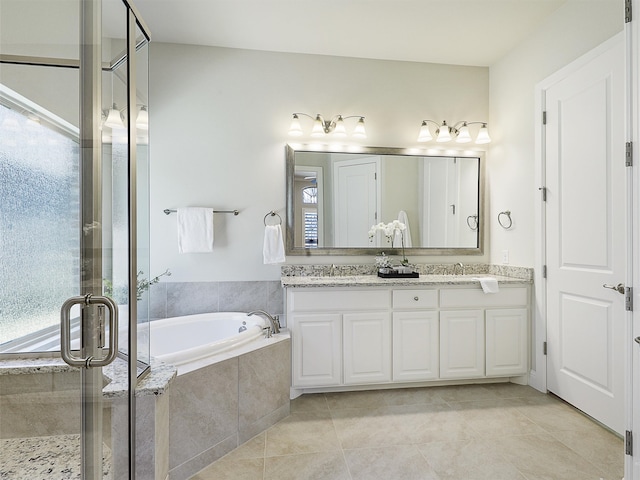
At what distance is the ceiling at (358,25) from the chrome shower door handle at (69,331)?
2343mm

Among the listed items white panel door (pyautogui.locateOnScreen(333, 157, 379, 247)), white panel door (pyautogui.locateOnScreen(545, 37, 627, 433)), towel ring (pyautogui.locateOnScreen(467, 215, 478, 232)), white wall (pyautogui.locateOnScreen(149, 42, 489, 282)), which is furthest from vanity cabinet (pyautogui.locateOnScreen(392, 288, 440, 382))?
towel ring (pyautogui.locateOnScreen(467, 215, 478, 232))

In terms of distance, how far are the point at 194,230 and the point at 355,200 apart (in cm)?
139

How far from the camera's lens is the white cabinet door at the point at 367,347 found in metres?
2.55

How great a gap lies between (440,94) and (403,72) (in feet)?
1.32

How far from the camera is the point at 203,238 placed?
2803 mm

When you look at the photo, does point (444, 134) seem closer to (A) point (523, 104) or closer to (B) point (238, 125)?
(A) point (523, 104)

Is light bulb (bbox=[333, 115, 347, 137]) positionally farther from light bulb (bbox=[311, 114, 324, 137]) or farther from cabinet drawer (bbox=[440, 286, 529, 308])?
cabinet drawer (bbox=[440, 286, 529, 308])

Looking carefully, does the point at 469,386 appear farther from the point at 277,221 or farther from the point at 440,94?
the point at 440,94

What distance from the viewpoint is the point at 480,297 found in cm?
270

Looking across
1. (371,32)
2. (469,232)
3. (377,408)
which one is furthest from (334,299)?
(371,32)

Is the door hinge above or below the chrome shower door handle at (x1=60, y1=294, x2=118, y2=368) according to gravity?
above

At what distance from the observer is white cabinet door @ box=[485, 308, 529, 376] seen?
8.86ft

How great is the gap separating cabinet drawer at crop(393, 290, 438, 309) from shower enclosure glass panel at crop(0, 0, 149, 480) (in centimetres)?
201

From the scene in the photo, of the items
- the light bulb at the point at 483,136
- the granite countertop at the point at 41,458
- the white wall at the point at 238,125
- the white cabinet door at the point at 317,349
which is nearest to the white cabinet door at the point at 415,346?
the white cabinet door at the point at 317,349
